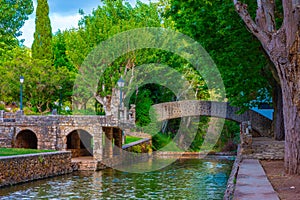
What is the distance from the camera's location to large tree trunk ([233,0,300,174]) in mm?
13562

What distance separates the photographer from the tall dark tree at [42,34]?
45812mm

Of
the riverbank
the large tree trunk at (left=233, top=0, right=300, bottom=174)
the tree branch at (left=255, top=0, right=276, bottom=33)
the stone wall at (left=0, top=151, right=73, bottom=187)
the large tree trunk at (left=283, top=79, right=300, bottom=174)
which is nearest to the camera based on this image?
the riverbank

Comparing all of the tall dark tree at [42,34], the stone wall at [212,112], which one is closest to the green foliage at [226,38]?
the stone wall at [212,112]

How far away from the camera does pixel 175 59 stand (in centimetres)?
4238

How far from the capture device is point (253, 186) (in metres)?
12.0

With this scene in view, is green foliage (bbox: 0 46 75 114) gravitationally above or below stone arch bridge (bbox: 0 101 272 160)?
above

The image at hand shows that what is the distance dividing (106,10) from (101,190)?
25760 millimetres

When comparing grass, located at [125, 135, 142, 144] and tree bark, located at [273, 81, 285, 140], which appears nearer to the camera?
tree bark, located at [273, 81, 285, 140]

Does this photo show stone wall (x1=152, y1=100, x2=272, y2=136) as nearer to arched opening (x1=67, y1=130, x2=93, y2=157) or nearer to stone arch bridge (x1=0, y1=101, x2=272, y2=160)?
stone arch bridge (x1=0, y1=101, x2=272, y2=160)

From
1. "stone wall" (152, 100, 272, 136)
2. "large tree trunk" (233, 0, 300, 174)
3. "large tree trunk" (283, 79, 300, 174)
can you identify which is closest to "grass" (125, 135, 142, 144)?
"stone wall" (152, 100, 272, 136)

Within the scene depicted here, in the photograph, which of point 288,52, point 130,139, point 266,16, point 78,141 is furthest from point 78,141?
point 288,52

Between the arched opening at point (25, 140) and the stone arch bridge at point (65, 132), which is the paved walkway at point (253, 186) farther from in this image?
the arched opening at point (25, 140)

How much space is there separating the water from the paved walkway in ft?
12.8

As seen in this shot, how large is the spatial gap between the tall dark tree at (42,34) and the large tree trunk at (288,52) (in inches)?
1336
